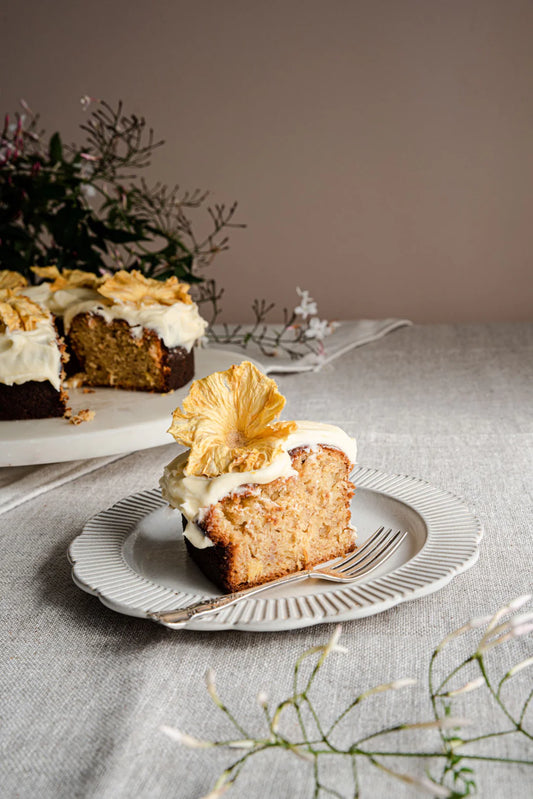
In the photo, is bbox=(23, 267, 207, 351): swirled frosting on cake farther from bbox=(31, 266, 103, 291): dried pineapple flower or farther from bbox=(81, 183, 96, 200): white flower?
bbox=(81, 183, 96, 200): white flower

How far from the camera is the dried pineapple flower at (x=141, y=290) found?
191 centimetres

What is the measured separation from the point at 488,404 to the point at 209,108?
197 centimetres

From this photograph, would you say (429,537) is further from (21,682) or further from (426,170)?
(426,170)

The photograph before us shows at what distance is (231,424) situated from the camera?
3.33ft

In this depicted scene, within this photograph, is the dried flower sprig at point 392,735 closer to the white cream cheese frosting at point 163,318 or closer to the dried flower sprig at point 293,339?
the white cream cheese frosting at point 163,318

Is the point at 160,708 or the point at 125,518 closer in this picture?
the point at 160,708

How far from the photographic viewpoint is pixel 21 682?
86 cm

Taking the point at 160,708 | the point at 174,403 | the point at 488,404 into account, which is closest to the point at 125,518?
the point at 160,708

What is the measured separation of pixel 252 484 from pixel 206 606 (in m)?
0.15

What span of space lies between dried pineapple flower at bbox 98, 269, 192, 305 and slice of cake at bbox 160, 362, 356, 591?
3.08ft

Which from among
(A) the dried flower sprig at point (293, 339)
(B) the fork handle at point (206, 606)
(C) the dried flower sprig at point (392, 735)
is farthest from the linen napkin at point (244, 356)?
(C) the dried flower sprig at point (392, 735)

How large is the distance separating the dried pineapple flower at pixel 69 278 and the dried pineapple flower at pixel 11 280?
0.17 feet

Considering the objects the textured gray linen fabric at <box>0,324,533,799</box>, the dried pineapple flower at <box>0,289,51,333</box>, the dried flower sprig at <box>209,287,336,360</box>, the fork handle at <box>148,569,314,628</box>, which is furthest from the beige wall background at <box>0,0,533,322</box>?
the fork handle at <box>148,569,314,628</box>

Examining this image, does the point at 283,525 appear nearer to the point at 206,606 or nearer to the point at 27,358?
the point at 206,606
